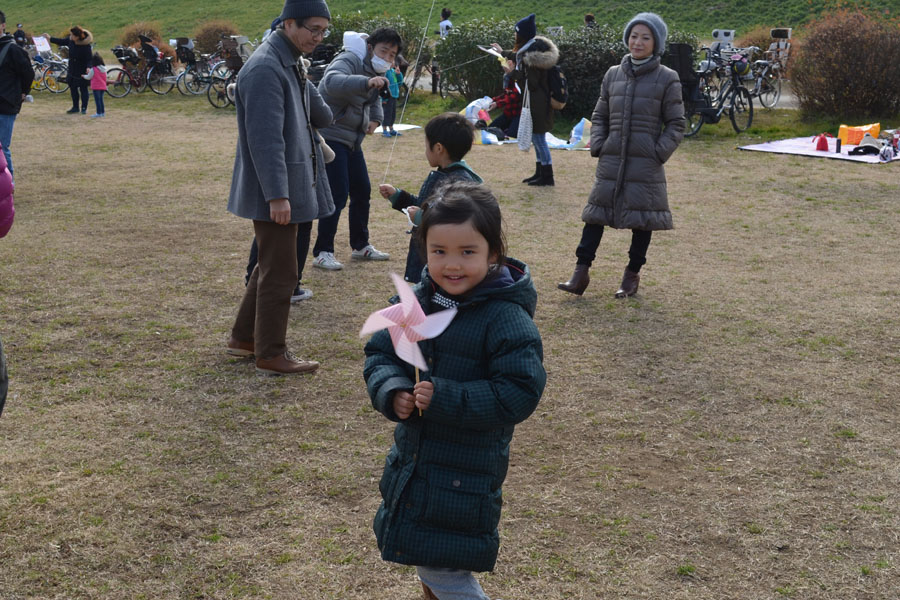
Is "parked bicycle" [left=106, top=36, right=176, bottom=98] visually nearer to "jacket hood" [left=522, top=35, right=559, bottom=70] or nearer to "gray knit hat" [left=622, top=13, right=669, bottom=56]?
"jacket hood" [left=522, top=35, right=559, bottom=70]

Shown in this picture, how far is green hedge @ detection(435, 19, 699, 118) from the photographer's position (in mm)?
14688

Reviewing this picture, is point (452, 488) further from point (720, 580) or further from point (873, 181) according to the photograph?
point (873, 181)

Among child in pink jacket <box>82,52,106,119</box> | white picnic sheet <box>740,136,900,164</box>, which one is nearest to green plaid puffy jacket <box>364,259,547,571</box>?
white picnic sheet <box>740,136,900,164</box>

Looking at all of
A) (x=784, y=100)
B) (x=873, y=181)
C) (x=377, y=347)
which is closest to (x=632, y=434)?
(x=377, y=347)

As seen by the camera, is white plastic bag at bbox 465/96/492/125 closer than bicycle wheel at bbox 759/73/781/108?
Yes

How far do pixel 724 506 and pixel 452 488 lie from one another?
152 cm

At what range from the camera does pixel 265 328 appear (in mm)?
4324

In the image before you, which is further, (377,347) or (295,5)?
(295,5)

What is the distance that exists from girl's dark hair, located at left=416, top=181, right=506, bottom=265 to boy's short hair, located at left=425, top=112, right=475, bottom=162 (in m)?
2.18

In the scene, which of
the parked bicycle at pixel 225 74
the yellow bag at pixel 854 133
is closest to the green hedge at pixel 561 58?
the yellow bag at pixel 854 133

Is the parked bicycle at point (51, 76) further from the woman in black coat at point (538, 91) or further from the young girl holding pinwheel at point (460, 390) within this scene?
the young girl holding pinwheel at point (460, 390)

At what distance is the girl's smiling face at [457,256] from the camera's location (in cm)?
207

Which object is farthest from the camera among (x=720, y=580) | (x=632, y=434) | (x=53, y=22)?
(x=53, y=22)

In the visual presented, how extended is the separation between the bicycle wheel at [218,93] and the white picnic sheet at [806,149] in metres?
10.5
